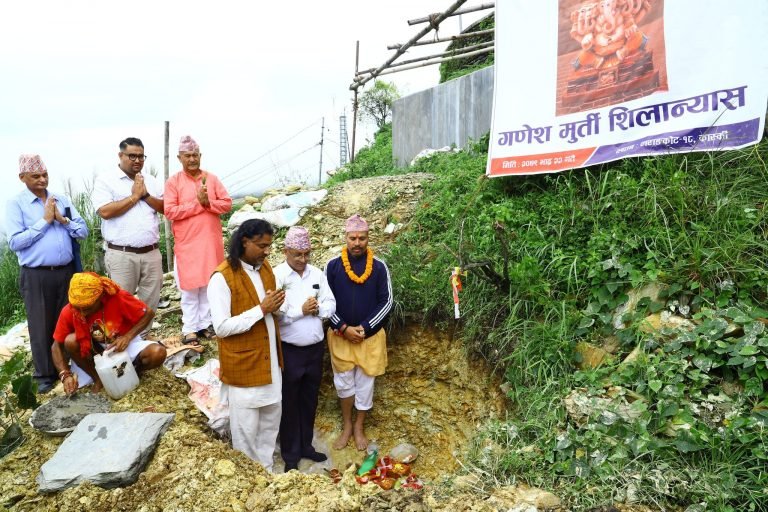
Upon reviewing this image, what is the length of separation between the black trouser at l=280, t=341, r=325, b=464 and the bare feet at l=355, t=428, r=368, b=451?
397 mm

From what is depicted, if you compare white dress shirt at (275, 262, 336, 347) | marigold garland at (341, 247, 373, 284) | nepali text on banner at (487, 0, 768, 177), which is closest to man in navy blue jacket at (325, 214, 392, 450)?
marigold garland at (341, 247, 373, 284)

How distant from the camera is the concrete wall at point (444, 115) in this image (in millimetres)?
7305

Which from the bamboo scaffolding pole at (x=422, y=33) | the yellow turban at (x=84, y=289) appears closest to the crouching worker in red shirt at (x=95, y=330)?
the yellow turban at (x=84, y=289)

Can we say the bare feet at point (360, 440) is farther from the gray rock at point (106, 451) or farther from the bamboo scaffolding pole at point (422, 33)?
the bamboo scaffolding pole at point (422, 33)

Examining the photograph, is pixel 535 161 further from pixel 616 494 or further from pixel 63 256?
pixel 63 256

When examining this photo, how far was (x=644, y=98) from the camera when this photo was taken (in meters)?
3.65

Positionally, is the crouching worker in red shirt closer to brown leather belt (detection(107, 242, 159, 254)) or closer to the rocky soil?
the rocky soil

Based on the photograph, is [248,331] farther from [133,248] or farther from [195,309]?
[133,248]

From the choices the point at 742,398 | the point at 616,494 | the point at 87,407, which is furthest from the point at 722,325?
the point at 87,407

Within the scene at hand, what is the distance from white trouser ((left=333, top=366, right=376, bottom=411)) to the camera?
409 cm

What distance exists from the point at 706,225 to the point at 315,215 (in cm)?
425

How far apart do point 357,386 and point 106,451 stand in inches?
73.3

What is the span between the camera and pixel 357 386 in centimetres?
414

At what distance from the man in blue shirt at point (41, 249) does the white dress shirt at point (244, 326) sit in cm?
164
